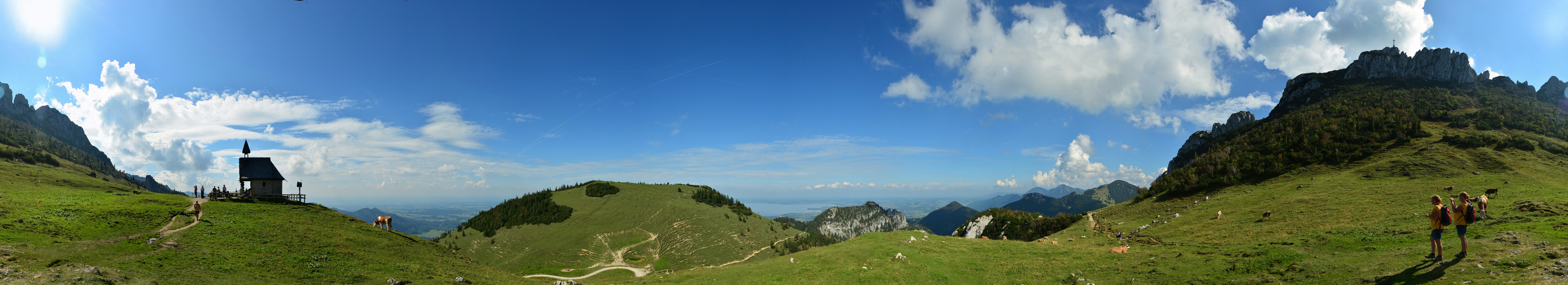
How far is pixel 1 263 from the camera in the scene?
16.2 m

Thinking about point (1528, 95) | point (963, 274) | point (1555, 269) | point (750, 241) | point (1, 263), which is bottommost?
point (750, 241)

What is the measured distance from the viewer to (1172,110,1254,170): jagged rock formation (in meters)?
92.5

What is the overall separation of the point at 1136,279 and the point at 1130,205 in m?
36.8

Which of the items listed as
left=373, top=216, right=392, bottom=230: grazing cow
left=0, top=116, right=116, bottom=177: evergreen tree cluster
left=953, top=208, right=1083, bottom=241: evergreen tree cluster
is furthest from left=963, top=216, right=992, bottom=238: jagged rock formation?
left=0, top=116, right=116, bottom=177: evergreen tree cluster

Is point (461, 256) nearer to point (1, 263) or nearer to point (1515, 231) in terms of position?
point (1, 263)

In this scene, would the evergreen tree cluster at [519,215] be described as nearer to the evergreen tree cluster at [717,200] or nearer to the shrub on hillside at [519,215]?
the shrub on hillside at [519,215]

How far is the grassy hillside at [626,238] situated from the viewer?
66812 millimetres

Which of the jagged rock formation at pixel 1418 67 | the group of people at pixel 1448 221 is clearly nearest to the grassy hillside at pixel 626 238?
the group of people at pixel 1448 221

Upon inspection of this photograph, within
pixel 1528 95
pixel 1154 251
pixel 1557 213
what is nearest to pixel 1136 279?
pixel 1154 251

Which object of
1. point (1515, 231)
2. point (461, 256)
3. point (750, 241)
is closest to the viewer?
point (1515, 231)

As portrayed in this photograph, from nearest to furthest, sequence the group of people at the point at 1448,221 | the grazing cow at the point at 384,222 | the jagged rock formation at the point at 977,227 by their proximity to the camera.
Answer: the group of people at the point at 1448,221, the grazing cow at the point at 384,222, the jagged rock formation at the point at 977,227

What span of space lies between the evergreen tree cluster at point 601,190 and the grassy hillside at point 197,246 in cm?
5626

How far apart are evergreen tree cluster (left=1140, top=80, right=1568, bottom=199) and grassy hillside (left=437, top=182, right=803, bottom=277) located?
5417cm

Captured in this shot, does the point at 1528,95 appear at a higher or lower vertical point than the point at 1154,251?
higher
